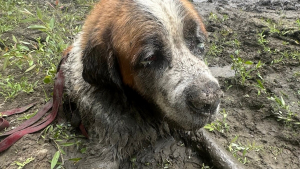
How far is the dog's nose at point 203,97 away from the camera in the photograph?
6.93ft

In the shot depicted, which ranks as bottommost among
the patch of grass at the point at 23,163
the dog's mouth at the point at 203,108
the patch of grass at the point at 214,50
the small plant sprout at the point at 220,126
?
the small plant sprout at the point at 220,126

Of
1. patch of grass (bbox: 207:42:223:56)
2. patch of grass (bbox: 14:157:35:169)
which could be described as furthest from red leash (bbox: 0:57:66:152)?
patch of grass (bbox: 207:42:223:56)

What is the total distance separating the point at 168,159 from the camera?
10.4 ft

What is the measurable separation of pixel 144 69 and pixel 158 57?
16 cm

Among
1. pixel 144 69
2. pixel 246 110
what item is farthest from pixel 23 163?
pixel 246 110

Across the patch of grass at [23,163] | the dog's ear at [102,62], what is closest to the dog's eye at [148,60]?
the dog's ear at [102,62]

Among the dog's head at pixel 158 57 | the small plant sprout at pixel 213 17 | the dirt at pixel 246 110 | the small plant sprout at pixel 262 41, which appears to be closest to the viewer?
the dog's head at pixel 158 57

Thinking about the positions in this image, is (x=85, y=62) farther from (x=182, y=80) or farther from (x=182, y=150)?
(x=182, y=150)

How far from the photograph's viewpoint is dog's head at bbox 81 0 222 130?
226 centimetres

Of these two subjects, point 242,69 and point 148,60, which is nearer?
point 148,60

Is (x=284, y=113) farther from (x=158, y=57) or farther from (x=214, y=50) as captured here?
(x=158, y=57)

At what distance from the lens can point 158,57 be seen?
92.4 inches

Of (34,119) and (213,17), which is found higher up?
(34,119)

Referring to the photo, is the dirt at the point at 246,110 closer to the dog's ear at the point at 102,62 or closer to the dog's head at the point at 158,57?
the dog's head at the point at 158,57
